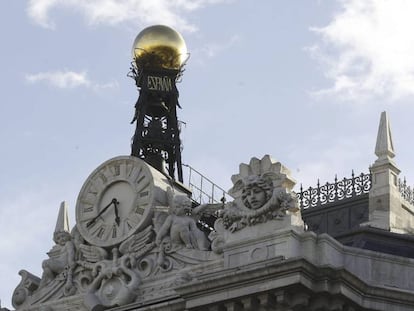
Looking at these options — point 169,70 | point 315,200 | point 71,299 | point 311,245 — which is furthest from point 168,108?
point 311,245

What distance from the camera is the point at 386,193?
53875 mm

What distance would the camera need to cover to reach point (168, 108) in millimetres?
69188

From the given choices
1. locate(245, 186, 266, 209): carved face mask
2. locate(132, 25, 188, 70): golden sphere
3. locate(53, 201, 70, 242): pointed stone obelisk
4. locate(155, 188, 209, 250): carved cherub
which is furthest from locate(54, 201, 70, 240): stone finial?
locate(132, 25, 188, 70): golden sphere

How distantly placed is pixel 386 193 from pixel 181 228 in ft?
26.4

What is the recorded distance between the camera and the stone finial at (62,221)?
5334cm

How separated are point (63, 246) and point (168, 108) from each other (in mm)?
17405

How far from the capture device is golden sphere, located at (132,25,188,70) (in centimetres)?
6638

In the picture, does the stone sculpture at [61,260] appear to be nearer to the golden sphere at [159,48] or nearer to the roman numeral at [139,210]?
the roman numeral at [139,210]

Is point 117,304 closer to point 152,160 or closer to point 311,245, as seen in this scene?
point 311,245

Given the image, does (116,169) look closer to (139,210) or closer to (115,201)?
(115,201)

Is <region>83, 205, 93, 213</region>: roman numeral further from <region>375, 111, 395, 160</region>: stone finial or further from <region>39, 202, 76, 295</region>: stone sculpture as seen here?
<region>375, 111, 395, 160</region>: stone finial

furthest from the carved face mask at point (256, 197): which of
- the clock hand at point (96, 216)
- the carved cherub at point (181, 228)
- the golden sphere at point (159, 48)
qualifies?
the golden sphere at point (159, 48)

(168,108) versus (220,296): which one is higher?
(168,108)

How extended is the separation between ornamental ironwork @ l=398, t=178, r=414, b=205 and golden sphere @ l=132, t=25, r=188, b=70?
14.3m
